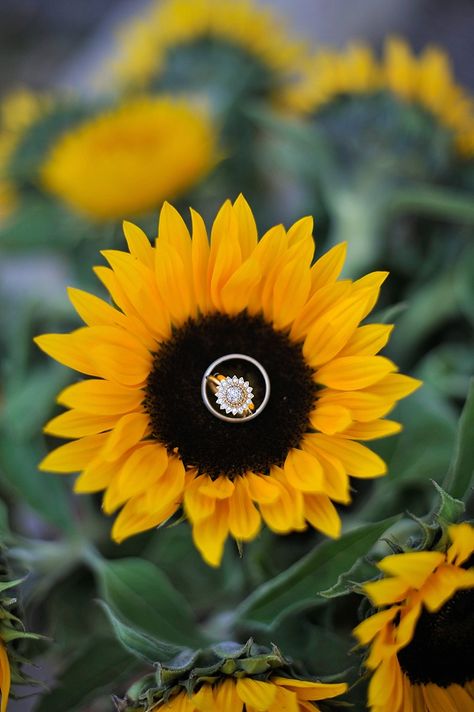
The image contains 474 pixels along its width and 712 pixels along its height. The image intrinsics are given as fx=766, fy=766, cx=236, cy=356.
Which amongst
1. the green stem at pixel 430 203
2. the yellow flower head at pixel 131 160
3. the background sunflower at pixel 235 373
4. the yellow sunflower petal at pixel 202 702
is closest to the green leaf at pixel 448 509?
the background sunflower at pixel 235 373

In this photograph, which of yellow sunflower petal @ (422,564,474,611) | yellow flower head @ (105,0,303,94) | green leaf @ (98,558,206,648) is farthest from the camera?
yellow flower head @ (105,0,303,94)

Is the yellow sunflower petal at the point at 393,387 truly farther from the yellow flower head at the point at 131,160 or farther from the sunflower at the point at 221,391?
the yellow flower head at the point at 131,160

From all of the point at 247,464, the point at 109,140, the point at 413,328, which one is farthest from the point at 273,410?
the point at 109,140

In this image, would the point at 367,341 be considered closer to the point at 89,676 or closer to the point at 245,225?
the point at 245,225

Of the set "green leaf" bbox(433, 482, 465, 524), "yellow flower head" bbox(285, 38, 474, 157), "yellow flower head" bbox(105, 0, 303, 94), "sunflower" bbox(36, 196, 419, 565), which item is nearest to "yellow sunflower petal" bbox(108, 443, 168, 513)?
"sunflower" bbox(36, 196, 419, 565)

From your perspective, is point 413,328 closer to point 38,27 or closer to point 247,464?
point 247,464


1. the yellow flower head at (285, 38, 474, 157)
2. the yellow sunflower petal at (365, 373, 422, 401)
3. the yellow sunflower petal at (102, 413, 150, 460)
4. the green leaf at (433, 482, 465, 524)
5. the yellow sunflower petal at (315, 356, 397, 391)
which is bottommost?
the green leaf at (433, 482, 465, 524)

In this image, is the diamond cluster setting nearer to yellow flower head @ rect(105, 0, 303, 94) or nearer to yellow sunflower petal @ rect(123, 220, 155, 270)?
yellow sunflower petal @ rect(123, 220, 155, 270)

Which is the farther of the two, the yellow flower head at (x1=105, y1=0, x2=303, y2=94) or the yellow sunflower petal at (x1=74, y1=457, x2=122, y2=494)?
the yellow flower head at (x1=105, y1=0, x2=303, y2=94)
